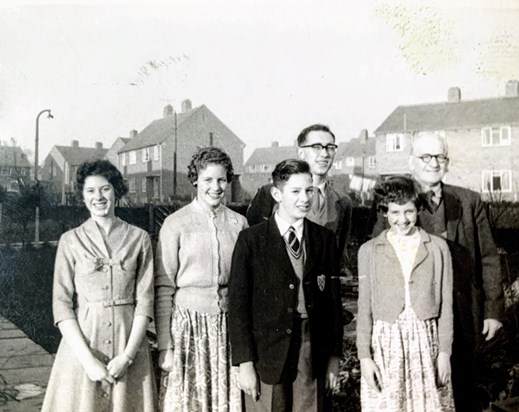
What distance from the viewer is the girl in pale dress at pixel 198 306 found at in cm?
191

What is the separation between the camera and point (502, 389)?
274 centimetres

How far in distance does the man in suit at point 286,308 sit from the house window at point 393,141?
0.81 meters

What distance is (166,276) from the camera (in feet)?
6.37

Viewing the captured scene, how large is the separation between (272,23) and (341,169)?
0.82 meters

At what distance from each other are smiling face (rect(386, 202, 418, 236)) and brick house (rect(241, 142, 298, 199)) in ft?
1.86

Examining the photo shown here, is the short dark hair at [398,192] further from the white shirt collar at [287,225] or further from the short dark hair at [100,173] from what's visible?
the short dark hair at [100,173]

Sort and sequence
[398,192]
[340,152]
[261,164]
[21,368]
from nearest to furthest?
[398,192]
[21,368]
[261,164]
[340,152]

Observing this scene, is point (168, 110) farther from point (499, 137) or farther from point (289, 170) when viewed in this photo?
point (499, 137)

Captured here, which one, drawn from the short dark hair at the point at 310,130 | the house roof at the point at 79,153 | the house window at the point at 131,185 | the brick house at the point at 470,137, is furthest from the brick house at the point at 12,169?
the brick house at the point at 470,137

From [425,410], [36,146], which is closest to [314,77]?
[36,146]

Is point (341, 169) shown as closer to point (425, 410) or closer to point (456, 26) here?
point (456, 26)

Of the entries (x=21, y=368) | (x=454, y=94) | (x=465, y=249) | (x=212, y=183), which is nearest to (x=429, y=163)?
(x=465, y=249)

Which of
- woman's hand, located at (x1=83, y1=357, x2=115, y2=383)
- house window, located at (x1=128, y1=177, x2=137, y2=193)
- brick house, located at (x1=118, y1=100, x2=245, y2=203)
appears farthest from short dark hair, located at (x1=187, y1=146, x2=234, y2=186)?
woman's hand, located at (x1=83, y1=357, x2=115, y2=383)

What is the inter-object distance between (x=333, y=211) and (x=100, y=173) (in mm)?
1068
